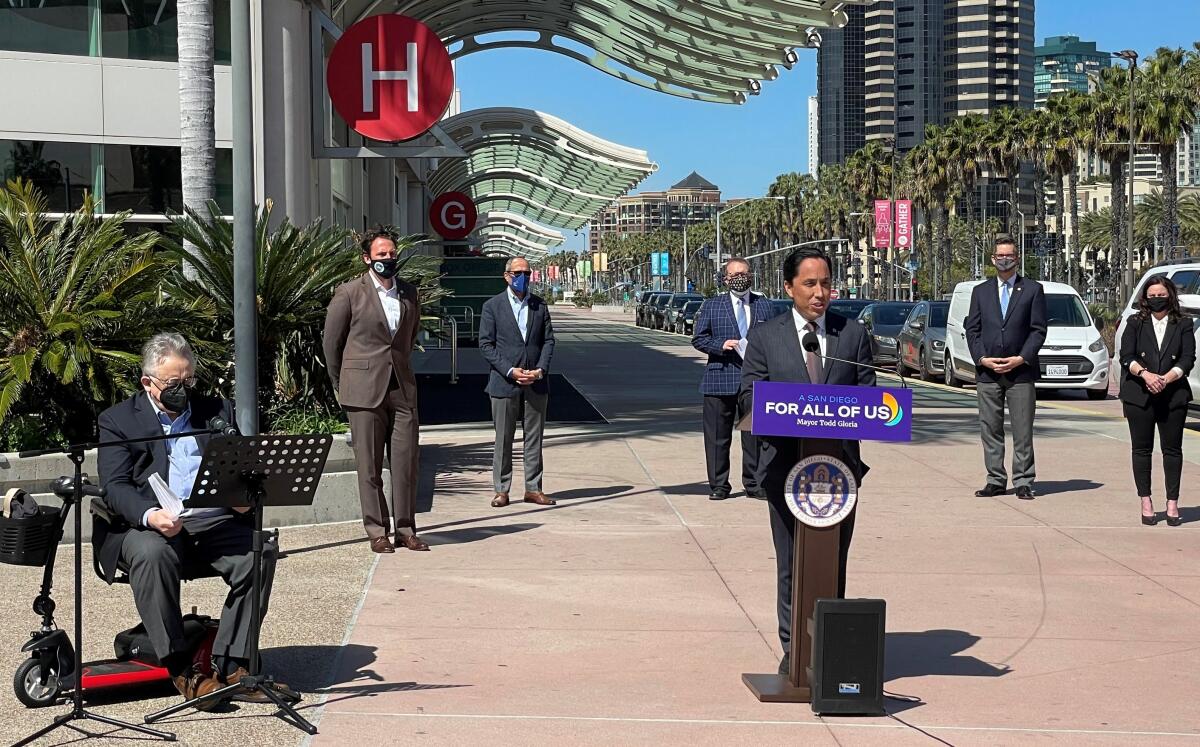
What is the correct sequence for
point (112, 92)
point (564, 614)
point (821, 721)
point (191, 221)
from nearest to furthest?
point (821, 721), point (564, 614), point (191, 221), point (112, 92)

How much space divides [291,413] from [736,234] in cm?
17126

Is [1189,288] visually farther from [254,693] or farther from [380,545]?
[254,693]

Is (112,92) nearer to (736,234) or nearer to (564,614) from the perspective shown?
(564,614)

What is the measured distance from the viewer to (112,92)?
16.4 m

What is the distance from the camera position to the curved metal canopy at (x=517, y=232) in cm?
8300

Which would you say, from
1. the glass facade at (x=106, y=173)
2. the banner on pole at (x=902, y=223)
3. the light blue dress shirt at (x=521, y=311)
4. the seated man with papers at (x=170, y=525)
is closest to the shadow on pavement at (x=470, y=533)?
the light blue dress shirt at (x=521, y=311)

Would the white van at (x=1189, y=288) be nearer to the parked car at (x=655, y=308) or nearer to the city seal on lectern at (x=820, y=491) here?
the city seal on lectern at (x=820, y=491)

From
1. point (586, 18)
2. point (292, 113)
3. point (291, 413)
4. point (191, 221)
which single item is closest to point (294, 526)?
point (291, 413)

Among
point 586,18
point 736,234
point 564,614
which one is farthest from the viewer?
point 736,234

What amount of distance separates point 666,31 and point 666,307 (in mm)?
34040

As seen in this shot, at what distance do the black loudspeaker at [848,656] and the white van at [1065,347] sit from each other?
17.3 metres

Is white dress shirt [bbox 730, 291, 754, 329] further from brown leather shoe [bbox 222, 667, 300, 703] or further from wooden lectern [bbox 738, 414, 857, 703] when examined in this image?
brown leather shoe [bbox 222, 667, 300, 703]

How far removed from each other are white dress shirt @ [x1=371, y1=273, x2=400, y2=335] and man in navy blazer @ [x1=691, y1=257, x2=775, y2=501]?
2701mm

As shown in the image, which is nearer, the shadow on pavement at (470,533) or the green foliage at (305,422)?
the shadow on pavement at (470,533)
